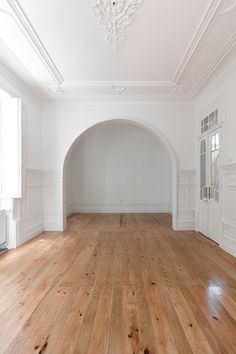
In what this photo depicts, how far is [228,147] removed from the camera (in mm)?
3906

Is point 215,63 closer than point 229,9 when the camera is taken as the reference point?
No

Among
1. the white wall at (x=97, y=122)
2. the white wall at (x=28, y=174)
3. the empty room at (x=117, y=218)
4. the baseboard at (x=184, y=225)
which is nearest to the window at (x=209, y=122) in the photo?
the empty room at (x=117, y=218)

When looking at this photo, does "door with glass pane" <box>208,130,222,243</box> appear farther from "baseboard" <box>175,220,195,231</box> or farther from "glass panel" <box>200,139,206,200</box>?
"baseboard" <box>175,220,195,231</box>

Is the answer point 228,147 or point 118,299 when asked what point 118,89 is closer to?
point 228,147

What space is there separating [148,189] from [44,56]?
6036 millimetres

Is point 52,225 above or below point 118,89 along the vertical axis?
below

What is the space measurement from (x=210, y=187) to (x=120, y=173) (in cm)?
424

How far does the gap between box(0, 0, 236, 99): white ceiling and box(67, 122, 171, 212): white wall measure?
3.66 meters

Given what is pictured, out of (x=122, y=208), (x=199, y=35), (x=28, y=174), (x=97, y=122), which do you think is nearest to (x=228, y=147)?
(x=199, y=35)

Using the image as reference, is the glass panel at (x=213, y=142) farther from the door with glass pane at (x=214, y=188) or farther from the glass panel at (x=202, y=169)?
the glass panel at (x=202, y=169)

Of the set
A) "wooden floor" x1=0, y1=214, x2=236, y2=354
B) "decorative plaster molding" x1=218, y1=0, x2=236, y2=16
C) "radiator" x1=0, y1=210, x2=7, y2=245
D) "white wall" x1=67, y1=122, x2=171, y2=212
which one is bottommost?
"wooden floor" x1=0, y1=214, x2=236, y2=354

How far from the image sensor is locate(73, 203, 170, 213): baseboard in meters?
8.42

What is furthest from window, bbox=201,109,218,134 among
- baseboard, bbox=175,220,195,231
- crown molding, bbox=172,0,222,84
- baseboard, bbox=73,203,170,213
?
baseboard, bbox=73,203,170,213

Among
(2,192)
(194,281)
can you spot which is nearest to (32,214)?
(2,192)
